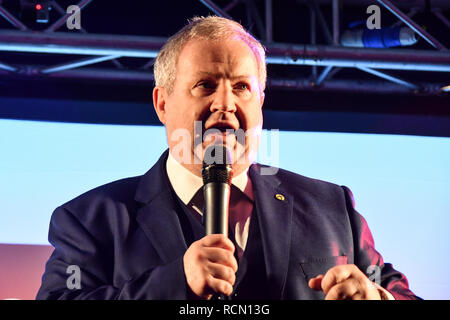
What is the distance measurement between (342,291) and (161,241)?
1.64ft

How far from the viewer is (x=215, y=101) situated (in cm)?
145

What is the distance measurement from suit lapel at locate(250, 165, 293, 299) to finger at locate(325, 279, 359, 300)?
24 cm

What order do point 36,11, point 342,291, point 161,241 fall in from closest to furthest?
point 342,291 < point 161,241 < point 36,11

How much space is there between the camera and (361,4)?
3490mm

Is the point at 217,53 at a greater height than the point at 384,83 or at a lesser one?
lesser

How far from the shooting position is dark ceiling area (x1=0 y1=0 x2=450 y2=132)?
340cm

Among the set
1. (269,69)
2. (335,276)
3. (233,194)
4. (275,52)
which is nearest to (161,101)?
(233,194)

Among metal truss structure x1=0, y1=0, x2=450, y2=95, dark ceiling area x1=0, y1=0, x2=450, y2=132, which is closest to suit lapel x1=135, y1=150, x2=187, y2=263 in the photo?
metal truss structure x1=0, y1=0, x2=450, y2=95

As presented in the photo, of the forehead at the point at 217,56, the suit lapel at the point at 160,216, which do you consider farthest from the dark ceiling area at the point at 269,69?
the suit lapel at the point at 160,216

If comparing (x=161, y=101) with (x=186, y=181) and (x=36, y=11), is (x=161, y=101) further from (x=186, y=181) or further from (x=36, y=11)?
(x=36, y=11)

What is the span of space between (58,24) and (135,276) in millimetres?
2012
